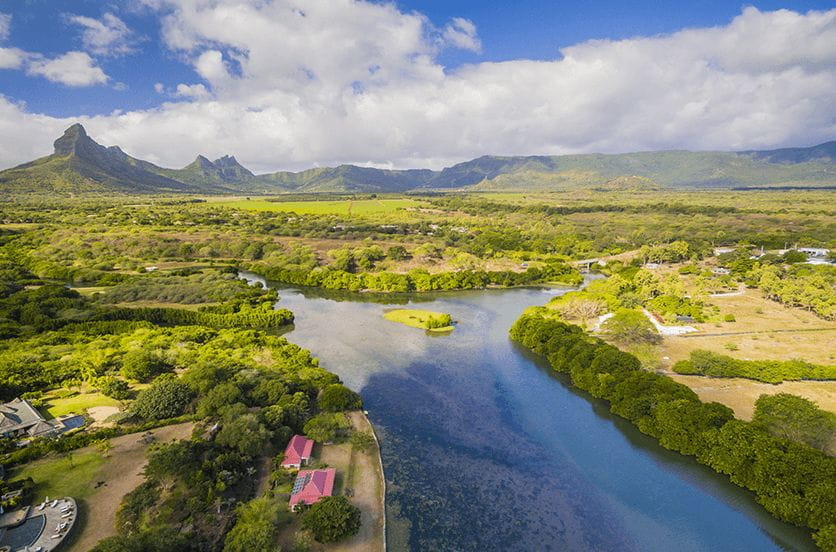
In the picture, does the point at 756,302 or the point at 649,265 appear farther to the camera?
the point at 649,265

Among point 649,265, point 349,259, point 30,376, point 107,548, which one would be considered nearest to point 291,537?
point 107,548

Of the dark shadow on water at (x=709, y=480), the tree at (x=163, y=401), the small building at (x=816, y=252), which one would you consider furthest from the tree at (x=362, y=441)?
the small building at (x=816, y=252)

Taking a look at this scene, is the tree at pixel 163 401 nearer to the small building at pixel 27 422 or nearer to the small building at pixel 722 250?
the small building at pixel 27 422

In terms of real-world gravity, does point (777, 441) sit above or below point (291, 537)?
above

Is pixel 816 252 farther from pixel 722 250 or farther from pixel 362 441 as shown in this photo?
pixel 362 441

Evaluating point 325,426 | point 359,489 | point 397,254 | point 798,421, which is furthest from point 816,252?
point 359,489

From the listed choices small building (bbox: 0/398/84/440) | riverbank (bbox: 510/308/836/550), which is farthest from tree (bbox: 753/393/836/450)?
small building (bbox: 0/398/84/440)

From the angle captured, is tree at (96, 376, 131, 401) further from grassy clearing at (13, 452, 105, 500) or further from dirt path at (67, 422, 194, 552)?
grassy clearing at (13, 452, 105, 500)

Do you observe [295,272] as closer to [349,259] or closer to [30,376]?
[349,259]
